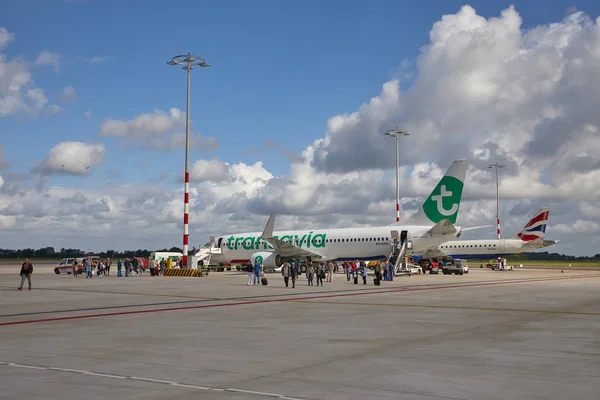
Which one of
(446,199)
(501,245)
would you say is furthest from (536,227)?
(446,199)

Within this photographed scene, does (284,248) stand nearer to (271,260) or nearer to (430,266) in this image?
(271,260)

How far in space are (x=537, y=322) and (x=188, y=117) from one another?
37.9m

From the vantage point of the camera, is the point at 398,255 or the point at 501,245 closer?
the point at 398,255

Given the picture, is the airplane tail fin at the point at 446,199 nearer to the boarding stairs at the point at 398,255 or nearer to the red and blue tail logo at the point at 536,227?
the boarding stairs at the point at 398,255

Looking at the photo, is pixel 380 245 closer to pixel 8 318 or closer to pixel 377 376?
pixel 8 318

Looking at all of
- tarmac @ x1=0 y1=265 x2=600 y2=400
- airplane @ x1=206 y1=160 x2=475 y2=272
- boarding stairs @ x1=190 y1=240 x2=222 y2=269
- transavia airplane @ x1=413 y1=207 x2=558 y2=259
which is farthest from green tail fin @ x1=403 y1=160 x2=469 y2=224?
tarmac @ x1=0 y1=265 x2=600 y2=400

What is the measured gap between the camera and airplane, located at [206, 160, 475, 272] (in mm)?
50062

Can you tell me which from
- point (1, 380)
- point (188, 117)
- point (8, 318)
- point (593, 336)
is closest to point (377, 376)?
point (1, 380)

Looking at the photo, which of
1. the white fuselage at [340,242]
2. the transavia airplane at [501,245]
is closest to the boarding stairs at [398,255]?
the white fuselage at [340,242]

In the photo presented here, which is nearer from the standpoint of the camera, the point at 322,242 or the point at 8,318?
the point at 8,318

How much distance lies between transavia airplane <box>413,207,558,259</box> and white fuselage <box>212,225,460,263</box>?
17.3m

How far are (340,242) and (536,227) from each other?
28993 millimetres

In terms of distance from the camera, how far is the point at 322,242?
185 feet

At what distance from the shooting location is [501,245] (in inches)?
2751
